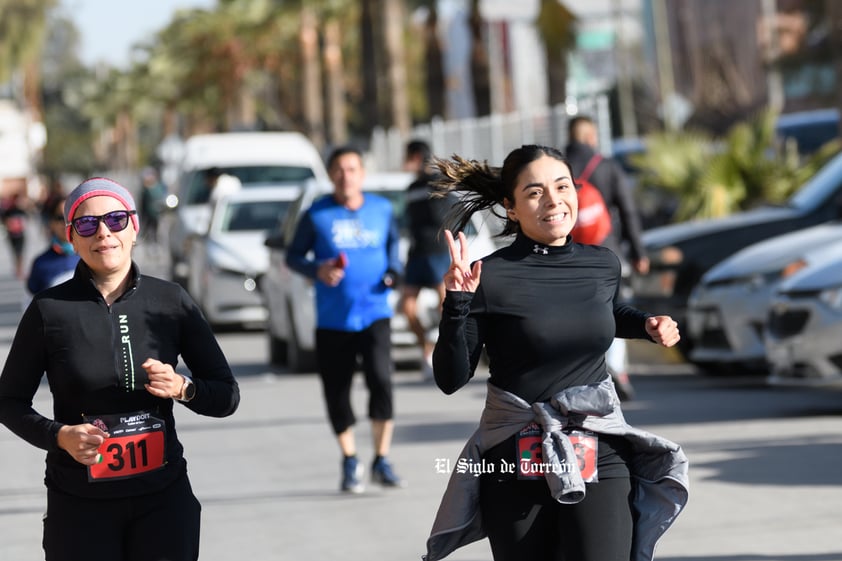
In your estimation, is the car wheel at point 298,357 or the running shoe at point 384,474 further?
the car wheel at point 298,357

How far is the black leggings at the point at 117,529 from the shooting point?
16.0 ft

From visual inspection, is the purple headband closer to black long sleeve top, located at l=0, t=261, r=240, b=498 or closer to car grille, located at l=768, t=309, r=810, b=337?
black long sleeve top, located at l=0, t=261, r=240, b=498

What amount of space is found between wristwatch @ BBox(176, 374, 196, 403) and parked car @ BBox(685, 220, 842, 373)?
8.21 meters

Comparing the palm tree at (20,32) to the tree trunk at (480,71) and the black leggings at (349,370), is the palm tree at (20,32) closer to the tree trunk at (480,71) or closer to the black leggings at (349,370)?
the tree trunk at (480,71)

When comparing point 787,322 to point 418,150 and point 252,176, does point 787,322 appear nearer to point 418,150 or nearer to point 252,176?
point 418,150

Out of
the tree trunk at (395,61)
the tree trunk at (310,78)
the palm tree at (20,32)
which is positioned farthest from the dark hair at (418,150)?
the palm tree at (20,32)

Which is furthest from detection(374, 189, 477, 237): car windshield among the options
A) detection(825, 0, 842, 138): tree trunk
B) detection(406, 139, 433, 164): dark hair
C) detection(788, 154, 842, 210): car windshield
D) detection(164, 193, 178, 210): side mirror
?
detection(164, 193, 178, 210): side mirror

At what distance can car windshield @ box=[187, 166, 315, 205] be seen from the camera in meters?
24.6

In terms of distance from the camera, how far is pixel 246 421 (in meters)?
13.1

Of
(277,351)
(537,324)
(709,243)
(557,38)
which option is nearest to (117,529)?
(537,324)

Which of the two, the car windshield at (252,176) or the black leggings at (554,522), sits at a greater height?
the car windshield at (252,176)

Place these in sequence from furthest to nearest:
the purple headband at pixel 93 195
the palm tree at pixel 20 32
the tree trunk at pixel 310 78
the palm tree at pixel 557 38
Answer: the palm tree at pixel 20 32 → the tree trunk at pixel 310 78 → the palm tree at pixel 557 38 → the purple headband at pixel 93 195

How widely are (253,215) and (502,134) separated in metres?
5.81

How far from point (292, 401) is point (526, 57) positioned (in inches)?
3347
